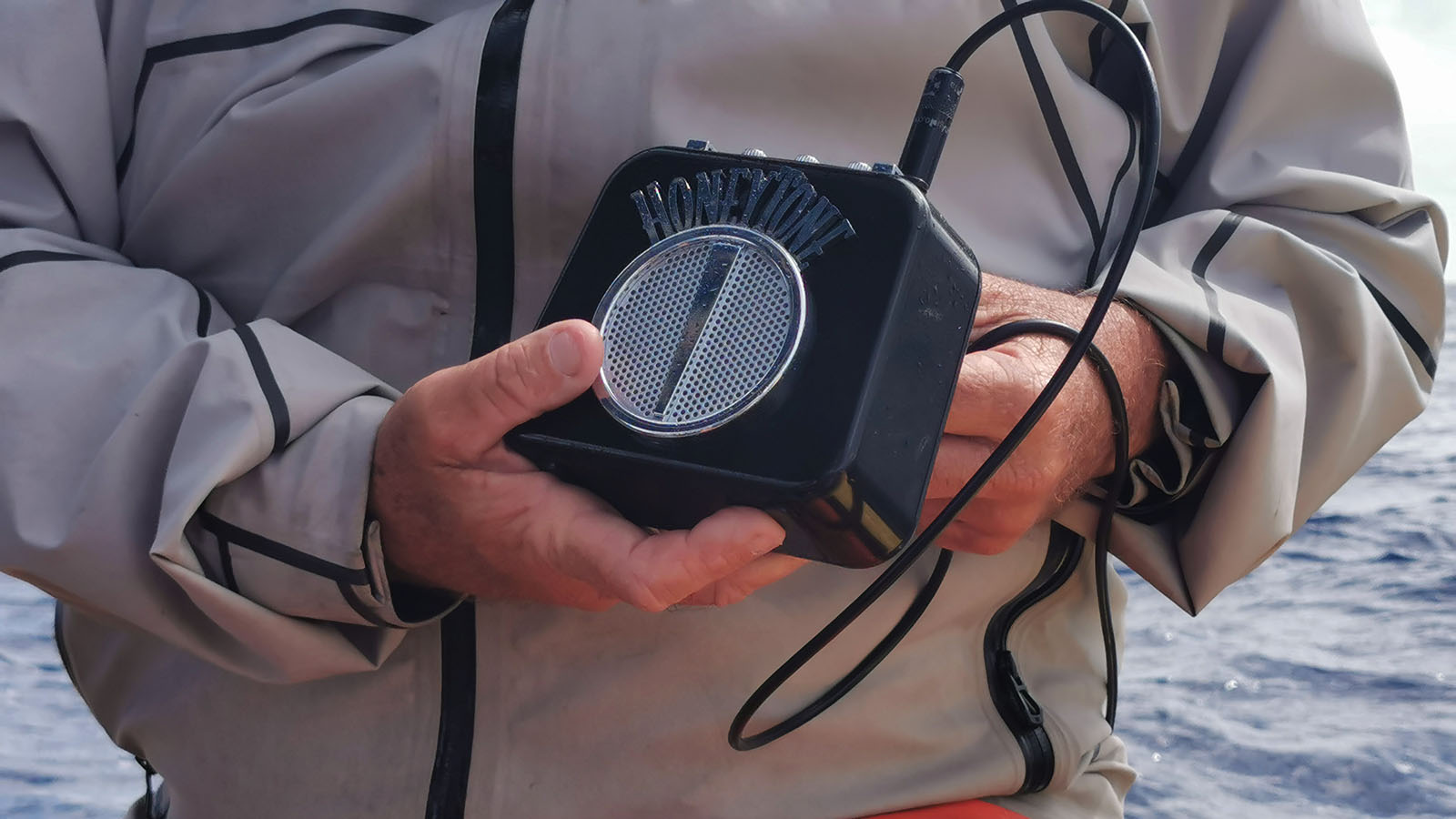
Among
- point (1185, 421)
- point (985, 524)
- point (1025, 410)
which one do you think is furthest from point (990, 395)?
point (1185, 421)

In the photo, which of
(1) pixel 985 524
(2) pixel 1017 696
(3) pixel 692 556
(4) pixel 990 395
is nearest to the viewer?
(3) pixel 692 556

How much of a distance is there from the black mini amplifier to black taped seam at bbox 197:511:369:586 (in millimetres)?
195

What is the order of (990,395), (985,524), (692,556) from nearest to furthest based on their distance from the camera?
(692,556) → (990,395) → (985,524)

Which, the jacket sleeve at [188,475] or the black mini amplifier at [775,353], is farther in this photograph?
the jacket sleeve at [188,475]

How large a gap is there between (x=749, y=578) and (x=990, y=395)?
6.8 inches

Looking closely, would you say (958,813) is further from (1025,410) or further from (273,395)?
(273,395)

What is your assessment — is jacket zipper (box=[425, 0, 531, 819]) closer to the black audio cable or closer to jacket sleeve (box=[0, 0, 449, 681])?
Result: jacket sleeve (box=[0, 0, 449, 681])

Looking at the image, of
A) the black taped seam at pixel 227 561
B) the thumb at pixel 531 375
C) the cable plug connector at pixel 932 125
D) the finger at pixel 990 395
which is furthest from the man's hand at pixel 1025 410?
the black taped seam at pixel 227 561

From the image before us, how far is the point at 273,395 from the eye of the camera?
0.81 m

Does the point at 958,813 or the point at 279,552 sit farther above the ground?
the point at 279,552

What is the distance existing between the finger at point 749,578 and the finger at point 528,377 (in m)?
0.13

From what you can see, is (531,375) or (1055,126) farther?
(1055,126)

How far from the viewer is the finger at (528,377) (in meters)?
0.63

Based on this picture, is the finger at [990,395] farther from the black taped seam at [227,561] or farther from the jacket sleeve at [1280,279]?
the black taped seam at [227,561]
